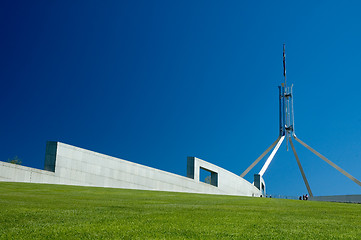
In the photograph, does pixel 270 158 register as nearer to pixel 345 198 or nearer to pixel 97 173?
pixel 345 198

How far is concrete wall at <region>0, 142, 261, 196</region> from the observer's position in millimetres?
22542

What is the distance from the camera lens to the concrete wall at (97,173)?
2254 cm

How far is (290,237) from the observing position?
500cm

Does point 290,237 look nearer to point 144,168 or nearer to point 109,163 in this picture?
point 109,163

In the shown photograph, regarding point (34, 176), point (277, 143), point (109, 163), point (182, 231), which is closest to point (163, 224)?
point (182, 231)

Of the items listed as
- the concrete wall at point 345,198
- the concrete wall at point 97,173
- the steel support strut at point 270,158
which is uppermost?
the steel support strut at point 270,158

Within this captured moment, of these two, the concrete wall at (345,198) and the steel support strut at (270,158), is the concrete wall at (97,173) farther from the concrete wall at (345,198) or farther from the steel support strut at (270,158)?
the steel support strut at (270,158)

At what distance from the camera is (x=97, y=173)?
2675cm

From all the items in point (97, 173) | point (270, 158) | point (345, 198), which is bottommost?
point (345, 198)

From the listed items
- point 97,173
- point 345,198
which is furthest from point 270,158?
point 97,173

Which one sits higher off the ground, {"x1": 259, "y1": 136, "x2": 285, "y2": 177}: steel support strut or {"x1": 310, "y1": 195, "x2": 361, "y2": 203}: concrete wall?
{"x1": 259, "y1": 136, "x2": 285, "y2": 177}: steel support strut

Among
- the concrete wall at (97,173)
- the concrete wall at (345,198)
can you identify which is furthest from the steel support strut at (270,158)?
the concrete wall at (97,173)

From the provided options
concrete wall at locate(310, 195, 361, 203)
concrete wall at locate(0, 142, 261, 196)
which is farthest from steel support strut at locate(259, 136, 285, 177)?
concrete wall at locate(0, 142, 261, 196)

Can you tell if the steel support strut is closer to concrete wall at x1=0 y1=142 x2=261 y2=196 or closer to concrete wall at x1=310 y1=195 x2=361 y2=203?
concrete wall at x1=310 y1=195 x2=361 y2=203
